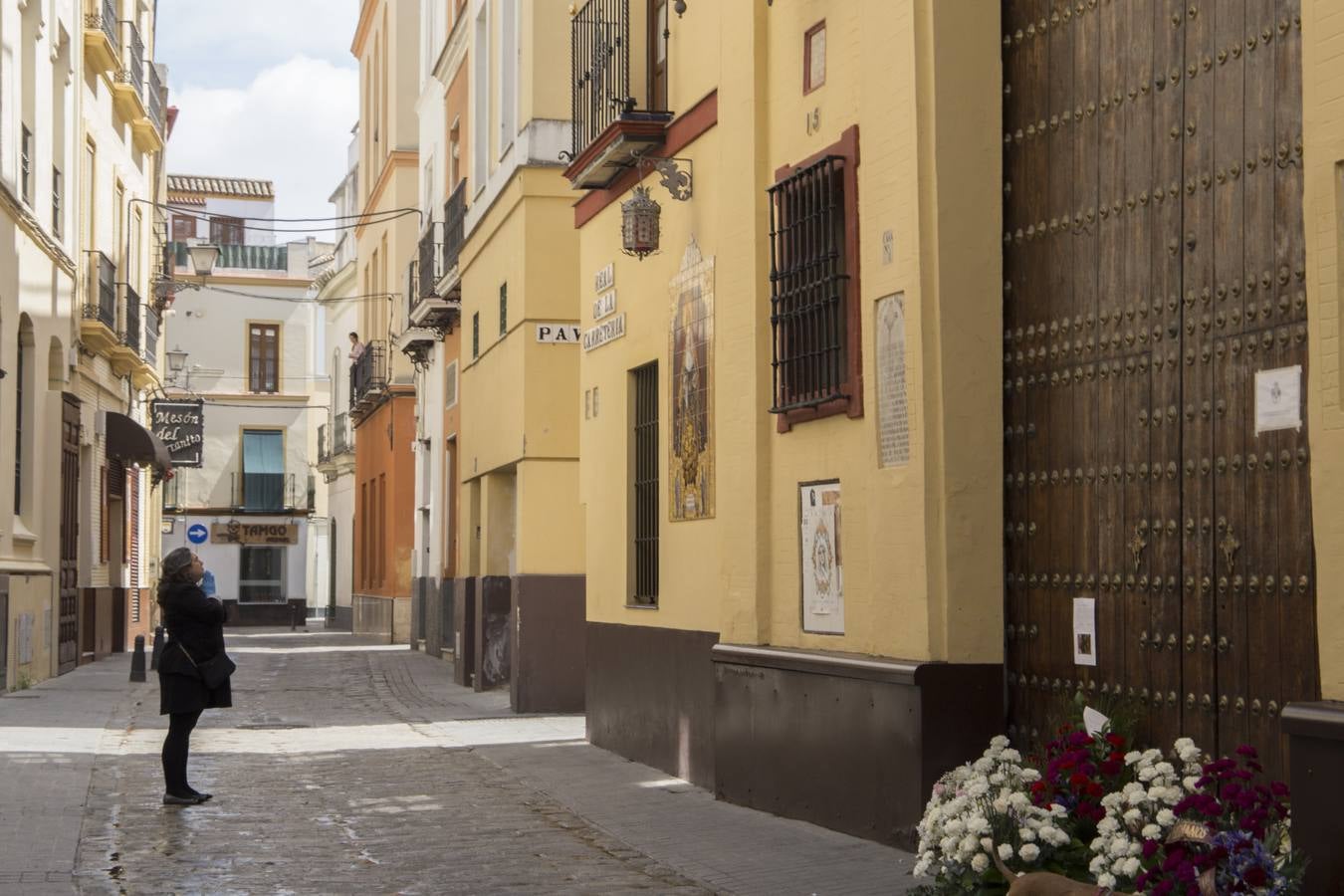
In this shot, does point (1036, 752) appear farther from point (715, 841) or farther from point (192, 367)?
point (192, 367)

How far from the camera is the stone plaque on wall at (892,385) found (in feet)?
29.4

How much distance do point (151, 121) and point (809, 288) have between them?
27052 millimetres

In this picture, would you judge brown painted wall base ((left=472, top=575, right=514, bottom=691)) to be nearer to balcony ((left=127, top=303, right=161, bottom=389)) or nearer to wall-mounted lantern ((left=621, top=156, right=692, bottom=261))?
wall-mounted lantern ((left=621, top=156, right=692, bottom=261))

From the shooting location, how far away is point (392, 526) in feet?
115

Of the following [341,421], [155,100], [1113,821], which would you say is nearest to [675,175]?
[1113,821]

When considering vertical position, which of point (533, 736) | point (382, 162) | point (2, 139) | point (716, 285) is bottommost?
point (533, 736)

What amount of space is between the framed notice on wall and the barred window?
457mm

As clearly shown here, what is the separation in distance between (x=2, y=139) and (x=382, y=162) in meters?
17.0

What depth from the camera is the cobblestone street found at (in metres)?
8.60

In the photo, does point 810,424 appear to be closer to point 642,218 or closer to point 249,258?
point 642,218

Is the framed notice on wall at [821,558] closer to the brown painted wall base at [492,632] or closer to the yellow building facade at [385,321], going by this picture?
the brown painted wall base at [492,632]

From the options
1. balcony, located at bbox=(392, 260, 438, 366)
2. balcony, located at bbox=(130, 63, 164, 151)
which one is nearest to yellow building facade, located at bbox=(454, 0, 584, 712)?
balcony, located at bbox=(392, 260, 438, 366)

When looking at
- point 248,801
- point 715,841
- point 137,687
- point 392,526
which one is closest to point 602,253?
point 248,801

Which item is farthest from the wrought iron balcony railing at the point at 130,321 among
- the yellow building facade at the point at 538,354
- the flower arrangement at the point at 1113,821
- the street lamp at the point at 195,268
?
the flower arrangement at the point at 1113,821
